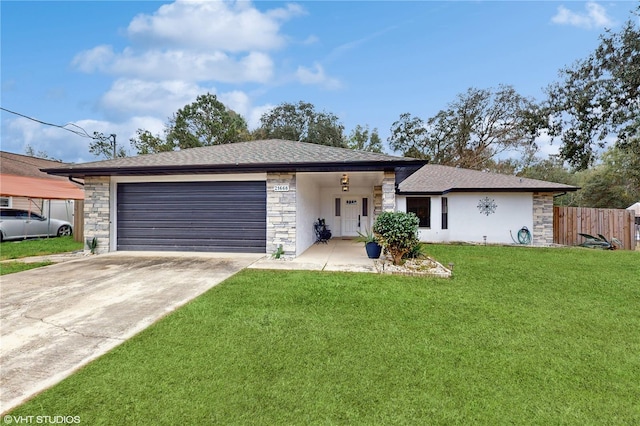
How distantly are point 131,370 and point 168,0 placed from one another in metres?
12.7

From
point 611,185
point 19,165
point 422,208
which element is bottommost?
point 422,208

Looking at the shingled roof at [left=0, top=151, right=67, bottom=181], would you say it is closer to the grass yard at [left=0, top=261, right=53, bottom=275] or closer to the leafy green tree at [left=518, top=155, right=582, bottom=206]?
the grass yard at [left=0, top=261, right=53, bottom=275]

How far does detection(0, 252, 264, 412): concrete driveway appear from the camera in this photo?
8.57 feet

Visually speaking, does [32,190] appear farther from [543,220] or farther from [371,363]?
[543,220]

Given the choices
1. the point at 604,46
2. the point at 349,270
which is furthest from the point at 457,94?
the point at 349,270

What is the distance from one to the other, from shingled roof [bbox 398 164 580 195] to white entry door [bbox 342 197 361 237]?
2263 mm

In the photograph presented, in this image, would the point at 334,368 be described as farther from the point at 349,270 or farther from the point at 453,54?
the point at 453,54

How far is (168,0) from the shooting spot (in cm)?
1048

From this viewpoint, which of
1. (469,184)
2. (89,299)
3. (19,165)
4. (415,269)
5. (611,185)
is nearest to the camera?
(89,299)

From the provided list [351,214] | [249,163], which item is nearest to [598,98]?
[351,214]

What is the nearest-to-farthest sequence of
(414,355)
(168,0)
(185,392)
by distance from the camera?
(185,392), (414,355), (168,0)

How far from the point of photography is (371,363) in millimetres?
2693

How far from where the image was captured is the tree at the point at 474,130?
72.8ft

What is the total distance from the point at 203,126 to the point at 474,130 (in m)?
24.2
